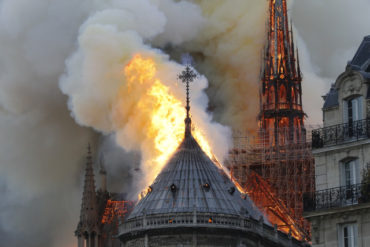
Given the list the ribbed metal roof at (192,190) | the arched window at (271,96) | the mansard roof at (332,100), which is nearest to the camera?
the mansard roof at (332,100)

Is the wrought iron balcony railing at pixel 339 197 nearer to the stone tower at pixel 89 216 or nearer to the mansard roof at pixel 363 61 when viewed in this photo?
the mansard roof at pixel 363 61

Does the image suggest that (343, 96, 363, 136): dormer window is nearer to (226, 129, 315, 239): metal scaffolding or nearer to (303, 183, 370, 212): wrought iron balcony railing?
(303, 183, 370, 212): wrought iron balcony railing

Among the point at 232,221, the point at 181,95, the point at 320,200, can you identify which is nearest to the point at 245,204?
the point at 232,221

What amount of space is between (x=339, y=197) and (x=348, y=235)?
6.44 feet

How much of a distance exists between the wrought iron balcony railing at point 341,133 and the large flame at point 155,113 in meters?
35.8

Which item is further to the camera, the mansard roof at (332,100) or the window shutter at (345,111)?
the mansard roof at (332,100)

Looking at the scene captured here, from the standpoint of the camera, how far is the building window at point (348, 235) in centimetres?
6188

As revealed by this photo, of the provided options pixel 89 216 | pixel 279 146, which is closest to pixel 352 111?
pixel 89 216

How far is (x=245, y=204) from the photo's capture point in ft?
311

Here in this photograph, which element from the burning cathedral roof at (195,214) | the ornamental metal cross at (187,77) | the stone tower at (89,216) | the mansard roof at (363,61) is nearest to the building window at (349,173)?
the mansard roof at (363,61)

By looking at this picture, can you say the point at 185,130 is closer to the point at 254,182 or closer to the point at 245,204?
the point at 245,204

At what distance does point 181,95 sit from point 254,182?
1325cm

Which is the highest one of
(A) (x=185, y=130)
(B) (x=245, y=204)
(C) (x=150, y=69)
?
(C) (x=150, y=69)

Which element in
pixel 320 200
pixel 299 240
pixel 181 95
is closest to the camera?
pixel 320 200
